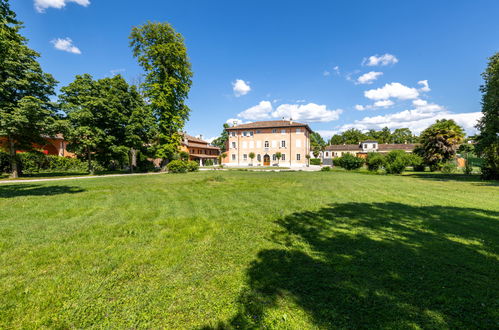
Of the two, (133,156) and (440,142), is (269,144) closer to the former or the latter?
(133,156)

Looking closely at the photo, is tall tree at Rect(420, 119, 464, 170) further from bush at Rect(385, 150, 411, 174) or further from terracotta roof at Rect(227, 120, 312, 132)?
terracotta roof at Rect(227, 120, 312, 132)

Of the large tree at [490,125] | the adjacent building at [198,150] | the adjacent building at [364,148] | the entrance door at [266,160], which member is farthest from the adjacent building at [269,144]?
the large tree at [490,125]

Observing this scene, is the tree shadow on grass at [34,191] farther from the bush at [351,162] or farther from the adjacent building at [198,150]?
the adjacent building at [198,150]

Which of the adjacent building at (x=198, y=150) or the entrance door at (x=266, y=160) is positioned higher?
the adjacent building at (x=198, y=150)

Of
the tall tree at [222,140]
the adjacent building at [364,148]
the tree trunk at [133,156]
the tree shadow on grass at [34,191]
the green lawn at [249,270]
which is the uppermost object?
the tall tree at [222,140]

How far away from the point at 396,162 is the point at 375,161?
2.56m

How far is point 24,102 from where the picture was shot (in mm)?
15148

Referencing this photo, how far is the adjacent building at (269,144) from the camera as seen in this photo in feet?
146

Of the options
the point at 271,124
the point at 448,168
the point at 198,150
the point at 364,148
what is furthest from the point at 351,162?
the point at 364,148

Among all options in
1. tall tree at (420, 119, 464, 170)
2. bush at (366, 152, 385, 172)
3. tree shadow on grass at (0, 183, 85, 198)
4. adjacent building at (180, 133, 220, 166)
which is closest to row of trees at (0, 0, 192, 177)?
tree shadow on grass at (0, 183, 85, 198)

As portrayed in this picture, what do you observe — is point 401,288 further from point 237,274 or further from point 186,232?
point 186,232

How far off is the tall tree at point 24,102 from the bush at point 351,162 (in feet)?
102

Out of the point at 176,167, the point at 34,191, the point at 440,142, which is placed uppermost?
the point at 440,142

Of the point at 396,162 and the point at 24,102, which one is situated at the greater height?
the point at 24,102
